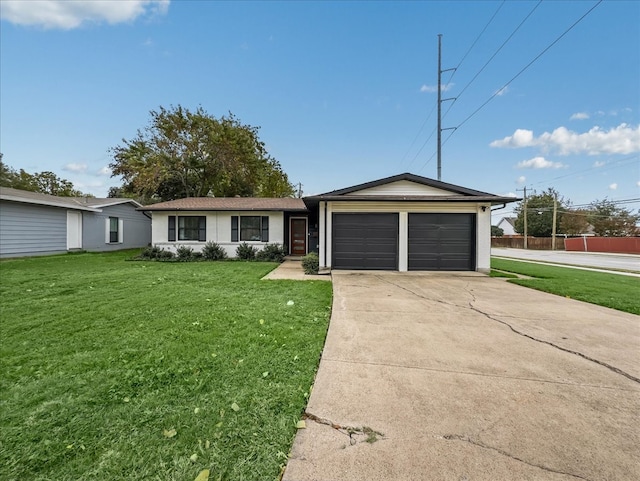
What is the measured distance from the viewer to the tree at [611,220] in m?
36.6

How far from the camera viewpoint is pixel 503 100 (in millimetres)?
12953

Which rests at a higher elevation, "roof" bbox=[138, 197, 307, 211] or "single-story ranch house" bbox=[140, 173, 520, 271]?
"roof" bbox=[138, 197, 307, 211]

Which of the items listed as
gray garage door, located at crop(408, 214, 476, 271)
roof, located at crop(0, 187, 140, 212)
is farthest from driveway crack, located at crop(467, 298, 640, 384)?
roof, located at crop(0, 187, 140, 212)

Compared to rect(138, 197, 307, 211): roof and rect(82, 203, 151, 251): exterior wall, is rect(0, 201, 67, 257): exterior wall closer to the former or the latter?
rect(82, 203, 151, 251): exterior wall

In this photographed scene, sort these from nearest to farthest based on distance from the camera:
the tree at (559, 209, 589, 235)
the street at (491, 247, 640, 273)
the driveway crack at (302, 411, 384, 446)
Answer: the driveway crack at (302, 411, 384, 446)
the street at (491, 247, 640, 273)
the tree at (559, 209, 589, 235)

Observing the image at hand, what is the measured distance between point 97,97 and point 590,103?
962 inches

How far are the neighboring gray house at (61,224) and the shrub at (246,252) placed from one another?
22.2 ft

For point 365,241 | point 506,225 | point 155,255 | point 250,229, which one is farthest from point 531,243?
point 155,255

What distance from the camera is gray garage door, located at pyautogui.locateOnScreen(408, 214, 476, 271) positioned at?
10.2 meters

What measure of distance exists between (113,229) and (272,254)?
12.0 m

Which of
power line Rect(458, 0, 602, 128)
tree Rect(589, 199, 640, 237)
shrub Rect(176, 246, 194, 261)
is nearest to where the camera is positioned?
power line Rect(458, 0, 602, 128)

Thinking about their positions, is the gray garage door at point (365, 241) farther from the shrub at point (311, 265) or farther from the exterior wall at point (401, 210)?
the shrub at point (311, 265)

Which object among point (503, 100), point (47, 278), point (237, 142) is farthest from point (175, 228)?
point (503, 100)

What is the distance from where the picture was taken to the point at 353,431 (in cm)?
206
